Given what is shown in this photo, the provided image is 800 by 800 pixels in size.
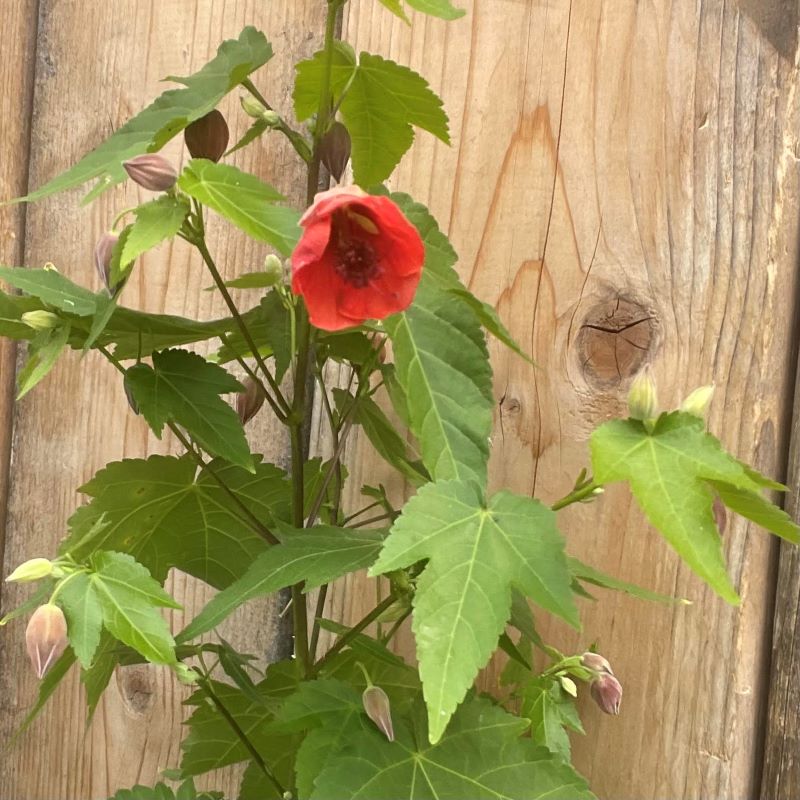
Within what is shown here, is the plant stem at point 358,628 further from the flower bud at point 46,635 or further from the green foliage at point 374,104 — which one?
the green foliage at point 374,104

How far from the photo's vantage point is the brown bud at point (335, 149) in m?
0.58

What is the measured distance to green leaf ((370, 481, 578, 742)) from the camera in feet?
1.51

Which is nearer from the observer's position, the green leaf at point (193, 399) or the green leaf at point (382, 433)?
the green leaf at point (193, 399)

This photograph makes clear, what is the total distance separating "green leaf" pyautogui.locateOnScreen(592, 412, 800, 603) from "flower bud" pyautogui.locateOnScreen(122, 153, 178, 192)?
290 mm

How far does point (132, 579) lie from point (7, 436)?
0.50 metres

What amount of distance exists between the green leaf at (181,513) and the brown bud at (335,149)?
239mm

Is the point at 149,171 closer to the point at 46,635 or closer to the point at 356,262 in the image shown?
the point at 356,262

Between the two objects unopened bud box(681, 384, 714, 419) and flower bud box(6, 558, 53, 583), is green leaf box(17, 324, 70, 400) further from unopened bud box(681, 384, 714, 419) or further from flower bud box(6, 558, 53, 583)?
unopened bud box(681, 384, 714, 419)

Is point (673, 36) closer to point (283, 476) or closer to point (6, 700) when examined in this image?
point (283, 476)

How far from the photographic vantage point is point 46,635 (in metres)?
0.52

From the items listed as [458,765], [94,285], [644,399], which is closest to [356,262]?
[644,399]

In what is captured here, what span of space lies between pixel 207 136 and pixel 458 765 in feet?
1.47

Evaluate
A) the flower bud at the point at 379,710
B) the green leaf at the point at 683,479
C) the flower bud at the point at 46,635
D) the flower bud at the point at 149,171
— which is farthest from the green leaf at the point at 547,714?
the flower bud at the point at 149,171

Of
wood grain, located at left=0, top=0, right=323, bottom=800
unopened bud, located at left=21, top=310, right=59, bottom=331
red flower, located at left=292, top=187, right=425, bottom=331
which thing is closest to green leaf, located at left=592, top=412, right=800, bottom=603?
red flower, located at left=292, top=187, right=425, bottom=331
